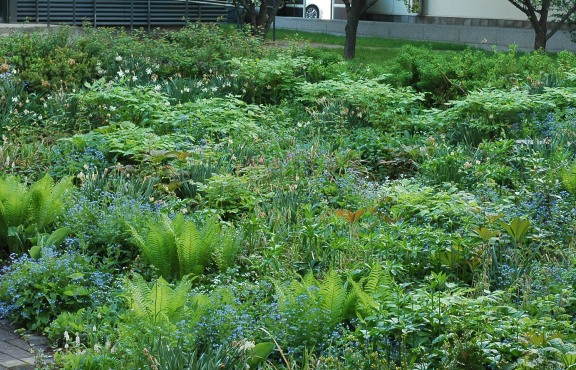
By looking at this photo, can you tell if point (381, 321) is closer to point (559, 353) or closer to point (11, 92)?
point (559, 353)

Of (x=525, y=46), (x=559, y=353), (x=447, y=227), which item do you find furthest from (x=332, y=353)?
(x=525, y=46)

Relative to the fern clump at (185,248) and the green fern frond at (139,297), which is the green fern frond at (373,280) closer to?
the fern clump at (185,248)

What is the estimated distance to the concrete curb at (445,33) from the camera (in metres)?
22.4

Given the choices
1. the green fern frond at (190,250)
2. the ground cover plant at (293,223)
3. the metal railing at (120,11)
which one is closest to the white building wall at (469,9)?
the metal railing at (120,11)

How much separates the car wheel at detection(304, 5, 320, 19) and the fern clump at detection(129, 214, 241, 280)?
28.4 m

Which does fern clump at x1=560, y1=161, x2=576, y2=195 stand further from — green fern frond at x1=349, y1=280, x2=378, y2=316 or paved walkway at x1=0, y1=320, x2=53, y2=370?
paved walkway at x1=0, y1=320, x2=53, y2=370

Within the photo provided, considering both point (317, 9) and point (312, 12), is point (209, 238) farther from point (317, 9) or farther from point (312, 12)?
point (312, 12)

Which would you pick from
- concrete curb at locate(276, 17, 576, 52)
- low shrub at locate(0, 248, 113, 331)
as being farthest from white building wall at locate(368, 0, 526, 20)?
low shrub at locate(0, 248, 113, 331)

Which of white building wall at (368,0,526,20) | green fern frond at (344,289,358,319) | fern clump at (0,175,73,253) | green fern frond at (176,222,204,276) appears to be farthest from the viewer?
white building wall at (368,0,526,20)

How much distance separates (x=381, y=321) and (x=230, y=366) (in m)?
0.90

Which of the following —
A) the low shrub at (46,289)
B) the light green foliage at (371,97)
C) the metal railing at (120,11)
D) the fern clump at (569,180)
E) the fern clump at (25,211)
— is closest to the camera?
the low shrub at (46,289)

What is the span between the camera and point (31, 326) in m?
4.63

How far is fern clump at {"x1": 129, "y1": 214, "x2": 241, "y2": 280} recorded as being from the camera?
5051mm

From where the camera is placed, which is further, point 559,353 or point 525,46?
point 525,46
